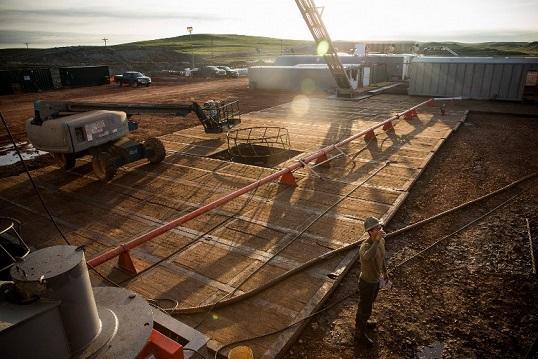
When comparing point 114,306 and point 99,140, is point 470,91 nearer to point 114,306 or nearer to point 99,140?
point 99,140

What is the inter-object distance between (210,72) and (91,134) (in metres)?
46.6

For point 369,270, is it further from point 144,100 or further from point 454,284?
point 144,100

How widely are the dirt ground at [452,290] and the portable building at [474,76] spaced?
1829 centimetres

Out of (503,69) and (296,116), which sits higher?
(503,69)

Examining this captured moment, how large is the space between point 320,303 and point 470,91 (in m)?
27.5

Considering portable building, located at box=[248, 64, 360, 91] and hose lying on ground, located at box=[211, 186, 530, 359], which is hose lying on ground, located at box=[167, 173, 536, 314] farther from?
portable building, located at box=[248, 64, 360, 91]

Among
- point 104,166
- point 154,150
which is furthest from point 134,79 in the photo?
point 104,166

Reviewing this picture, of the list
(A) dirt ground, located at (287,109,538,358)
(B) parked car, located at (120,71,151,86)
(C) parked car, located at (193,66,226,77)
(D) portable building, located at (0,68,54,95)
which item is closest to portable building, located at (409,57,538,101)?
(A) dirt ground, located at (287,109,538,358)

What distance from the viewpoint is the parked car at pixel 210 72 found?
5491cm

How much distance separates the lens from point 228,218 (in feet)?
32.0

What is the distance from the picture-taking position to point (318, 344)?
5805mm

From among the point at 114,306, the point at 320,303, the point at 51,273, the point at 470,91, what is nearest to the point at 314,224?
the point at 320,303

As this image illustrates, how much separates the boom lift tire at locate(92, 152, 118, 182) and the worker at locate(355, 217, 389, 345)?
9.34m

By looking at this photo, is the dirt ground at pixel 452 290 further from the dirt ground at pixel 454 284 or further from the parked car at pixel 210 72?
the parked car at pixel 210 72
